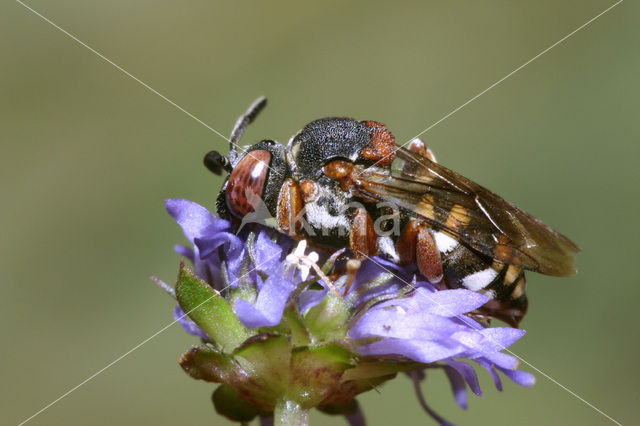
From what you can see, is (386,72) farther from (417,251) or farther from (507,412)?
(417,251)

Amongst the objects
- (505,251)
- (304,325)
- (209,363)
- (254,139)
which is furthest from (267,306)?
(254,139)

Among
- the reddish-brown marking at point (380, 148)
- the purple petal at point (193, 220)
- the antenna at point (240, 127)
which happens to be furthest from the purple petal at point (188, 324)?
the reddish-brown marking at point (380, 148)

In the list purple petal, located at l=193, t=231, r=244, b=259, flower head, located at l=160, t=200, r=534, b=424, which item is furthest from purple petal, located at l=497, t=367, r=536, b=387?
purple petal, located at l=193, t=231, r=244, b=259

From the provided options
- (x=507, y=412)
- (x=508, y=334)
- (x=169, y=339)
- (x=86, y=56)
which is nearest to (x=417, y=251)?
(x=508, y=334)

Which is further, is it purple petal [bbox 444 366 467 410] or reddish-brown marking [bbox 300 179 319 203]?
purple petal [bbox 444 366 467 410]

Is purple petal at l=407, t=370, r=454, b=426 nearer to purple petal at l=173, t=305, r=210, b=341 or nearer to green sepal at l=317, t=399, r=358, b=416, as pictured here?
green sepal at l=317, t=399, r=358, b=416
